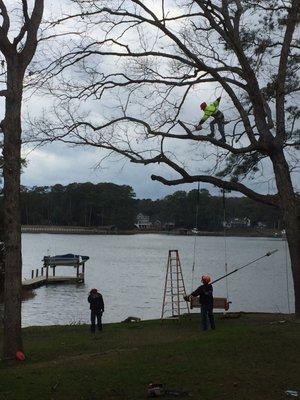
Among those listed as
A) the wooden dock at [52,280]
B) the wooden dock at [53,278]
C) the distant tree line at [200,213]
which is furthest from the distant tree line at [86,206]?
the wooden dock at [52,280]

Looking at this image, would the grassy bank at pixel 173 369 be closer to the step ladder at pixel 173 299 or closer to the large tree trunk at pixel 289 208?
the large tree trunk at pixel 289 208

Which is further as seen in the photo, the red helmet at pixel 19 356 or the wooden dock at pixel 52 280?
the wooden dock at pixel 52 280

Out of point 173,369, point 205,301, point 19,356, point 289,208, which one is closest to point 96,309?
point 205,301

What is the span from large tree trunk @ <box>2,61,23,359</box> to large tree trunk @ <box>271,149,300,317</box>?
281 inches

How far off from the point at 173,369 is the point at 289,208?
7441mm

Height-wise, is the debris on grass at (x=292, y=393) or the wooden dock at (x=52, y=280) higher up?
the debris on grass at (x=292, y=393)

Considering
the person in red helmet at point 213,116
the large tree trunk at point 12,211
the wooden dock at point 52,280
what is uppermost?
the person in red helmet at point 213,116

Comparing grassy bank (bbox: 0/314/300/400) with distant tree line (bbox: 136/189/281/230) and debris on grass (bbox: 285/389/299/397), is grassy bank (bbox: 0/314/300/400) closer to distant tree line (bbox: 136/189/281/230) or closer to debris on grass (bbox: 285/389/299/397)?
debris on grass (bbox: 285/389/299/397)

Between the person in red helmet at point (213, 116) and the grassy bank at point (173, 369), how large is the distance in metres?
5.15

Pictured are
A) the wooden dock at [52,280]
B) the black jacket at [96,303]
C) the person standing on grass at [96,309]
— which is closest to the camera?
the person standing on grass at [96,309]

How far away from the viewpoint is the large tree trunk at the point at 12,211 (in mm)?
10836

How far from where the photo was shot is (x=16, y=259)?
35.6 ft

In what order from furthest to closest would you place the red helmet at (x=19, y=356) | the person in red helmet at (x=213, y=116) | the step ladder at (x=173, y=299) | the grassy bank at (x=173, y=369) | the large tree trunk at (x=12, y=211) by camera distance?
the step ladder at (x=173, y=299) < the person in red helmet at (x=213, y=116) < the red helmet at (x=19, y=356) < the large tree trunk at (x=12, y=211) < the grassy bank at (x=173, y=369)

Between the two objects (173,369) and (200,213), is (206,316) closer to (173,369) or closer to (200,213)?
(173,369)
